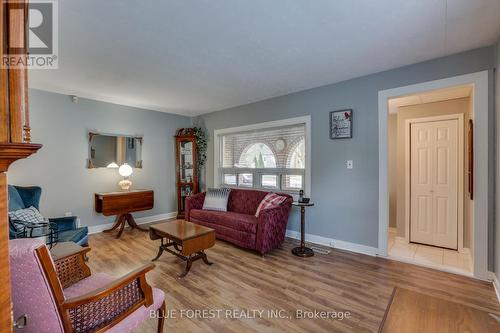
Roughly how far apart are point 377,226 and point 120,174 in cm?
438

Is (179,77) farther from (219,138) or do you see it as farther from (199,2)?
(219,138)

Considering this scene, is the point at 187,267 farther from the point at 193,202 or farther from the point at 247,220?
the point at 193,202

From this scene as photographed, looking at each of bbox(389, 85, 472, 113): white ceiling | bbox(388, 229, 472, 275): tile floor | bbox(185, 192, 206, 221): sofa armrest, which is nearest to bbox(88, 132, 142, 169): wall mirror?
bbox(185, 192, 206, 221): sofa armrest

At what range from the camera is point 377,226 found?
10.2 feet

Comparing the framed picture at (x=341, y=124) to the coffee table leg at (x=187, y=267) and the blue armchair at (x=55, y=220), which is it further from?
the blue armchair at (x=55, y=220)

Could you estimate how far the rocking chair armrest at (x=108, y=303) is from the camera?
1.12m

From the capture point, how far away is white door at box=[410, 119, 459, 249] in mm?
3455

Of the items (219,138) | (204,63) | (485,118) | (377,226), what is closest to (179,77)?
(204,63)

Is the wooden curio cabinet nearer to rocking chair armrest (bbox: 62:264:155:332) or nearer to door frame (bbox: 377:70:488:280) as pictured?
rocking chair armrest (bbox: 62:264:155:332)

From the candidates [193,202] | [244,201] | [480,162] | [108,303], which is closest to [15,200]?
[193,202]

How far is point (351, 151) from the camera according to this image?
10.9ft

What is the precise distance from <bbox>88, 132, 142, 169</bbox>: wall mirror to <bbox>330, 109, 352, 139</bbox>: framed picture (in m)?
3.68

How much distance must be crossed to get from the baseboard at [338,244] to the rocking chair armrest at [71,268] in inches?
115

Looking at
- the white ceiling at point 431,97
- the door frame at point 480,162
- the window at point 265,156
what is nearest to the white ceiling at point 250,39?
the door frame at point 480,162
